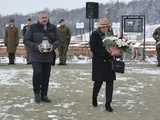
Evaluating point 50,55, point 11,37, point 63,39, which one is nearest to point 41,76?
point 50,55

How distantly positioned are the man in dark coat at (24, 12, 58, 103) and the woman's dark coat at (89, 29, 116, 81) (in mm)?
977

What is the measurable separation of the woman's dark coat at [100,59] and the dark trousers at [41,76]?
112 cm

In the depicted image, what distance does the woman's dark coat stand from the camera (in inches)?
421

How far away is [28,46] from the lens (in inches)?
448

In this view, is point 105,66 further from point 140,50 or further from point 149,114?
point 140,50

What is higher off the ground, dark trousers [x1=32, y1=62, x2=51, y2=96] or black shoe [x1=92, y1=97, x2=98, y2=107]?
dark trousers [x1=32, y1=62, x2=51, y2=96]

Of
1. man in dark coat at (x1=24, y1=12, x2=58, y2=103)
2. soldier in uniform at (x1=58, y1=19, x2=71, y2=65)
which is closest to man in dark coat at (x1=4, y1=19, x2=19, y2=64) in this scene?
soldier in uniform at (x1=58, y1=19, x2=71, y2=65)

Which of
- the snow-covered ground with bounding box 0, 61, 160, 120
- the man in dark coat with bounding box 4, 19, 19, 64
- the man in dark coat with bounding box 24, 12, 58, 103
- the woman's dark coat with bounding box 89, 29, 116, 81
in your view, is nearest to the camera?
the snow-covered ground with bounding box 0, 61, 160, 120

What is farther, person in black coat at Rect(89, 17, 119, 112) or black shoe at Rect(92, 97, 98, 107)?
black shoe at Rect(92, 97, 98, 107)

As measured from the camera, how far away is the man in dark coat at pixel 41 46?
11.3 meters

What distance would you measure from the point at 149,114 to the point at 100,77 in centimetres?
104

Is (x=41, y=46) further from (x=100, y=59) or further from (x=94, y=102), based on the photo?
(x=94, y=102)

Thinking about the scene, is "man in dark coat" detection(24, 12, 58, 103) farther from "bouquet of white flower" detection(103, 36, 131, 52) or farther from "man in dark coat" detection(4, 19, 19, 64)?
"man in dark coat" detection(4, 19, 19, 64)

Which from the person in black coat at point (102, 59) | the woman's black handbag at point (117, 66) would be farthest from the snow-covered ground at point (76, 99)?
the woman's black handbag at point (117, 66)
